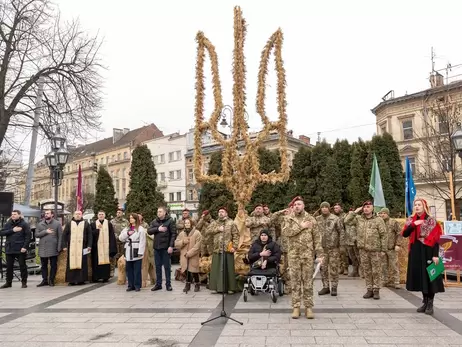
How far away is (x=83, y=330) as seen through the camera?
648 cm

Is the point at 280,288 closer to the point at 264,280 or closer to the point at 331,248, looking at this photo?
the point at 264,280

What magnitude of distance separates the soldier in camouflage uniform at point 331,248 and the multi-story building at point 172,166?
52417mm

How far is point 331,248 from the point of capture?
30.5 feet

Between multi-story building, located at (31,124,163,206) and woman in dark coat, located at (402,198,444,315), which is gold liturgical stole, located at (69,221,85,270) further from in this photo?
multi-story building, located at (31,124,163,206)

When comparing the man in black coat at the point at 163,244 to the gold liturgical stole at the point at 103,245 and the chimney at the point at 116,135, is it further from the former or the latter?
the chimney at the point at 116,135

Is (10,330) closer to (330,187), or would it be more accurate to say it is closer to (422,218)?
(422,218)

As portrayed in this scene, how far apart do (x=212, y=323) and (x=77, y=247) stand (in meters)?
6.21

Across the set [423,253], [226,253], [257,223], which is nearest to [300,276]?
[423,253]

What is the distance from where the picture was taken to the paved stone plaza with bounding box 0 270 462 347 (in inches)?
227

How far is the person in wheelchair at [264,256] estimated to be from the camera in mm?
8734

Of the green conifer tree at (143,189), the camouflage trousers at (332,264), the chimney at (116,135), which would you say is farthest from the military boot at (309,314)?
the chimney at (116,135)

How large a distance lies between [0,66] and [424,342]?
58.2 ft

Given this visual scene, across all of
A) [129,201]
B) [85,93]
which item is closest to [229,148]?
[85,93]

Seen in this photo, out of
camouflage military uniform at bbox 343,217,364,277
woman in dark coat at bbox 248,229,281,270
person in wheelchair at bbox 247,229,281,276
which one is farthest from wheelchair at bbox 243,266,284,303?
camouflage military uniform at bbox 343,217,364,277
